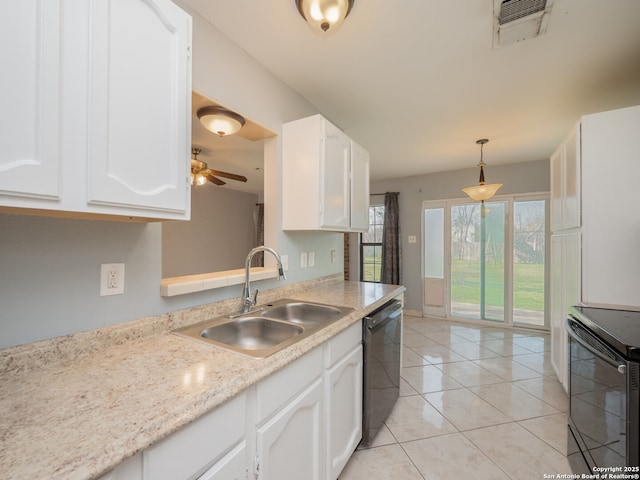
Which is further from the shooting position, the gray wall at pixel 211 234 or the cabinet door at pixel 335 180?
the gray wall at pixel 211 234

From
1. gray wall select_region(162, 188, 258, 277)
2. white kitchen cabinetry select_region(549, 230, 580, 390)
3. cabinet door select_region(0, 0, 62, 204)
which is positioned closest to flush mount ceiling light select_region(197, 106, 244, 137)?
cabinet door select_region(0, 0, 62, 204)

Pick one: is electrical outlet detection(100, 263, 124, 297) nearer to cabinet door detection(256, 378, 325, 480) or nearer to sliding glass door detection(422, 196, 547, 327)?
cabinet door detection(256, 378, 325, 480)

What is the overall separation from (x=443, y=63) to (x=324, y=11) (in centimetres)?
101

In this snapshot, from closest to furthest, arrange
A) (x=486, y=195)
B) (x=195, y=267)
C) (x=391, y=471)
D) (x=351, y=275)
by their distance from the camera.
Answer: (x=391, y=471), (x=486, y=195), (x=195, y=267), (x=351, y=275)

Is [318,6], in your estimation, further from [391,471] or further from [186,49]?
[391,471]

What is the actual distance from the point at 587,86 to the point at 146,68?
295 centimetres

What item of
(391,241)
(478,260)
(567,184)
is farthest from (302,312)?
(478,260)

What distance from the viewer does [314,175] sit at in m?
1.92

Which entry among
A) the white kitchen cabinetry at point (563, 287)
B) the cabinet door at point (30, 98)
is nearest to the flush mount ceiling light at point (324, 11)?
the cabinet door at point (30, 98)

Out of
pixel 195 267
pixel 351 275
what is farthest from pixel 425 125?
pixel 195 267

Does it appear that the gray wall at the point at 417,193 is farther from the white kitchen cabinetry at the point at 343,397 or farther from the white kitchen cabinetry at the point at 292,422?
the white kitchen cabinetry at the point at 292,422

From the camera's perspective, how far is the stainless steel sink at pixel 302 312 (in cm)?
171

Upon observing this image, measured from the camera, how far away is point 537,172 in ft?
13.1

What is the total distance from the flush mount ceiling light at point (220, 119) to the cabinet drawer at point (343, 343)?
1492 millimetres
